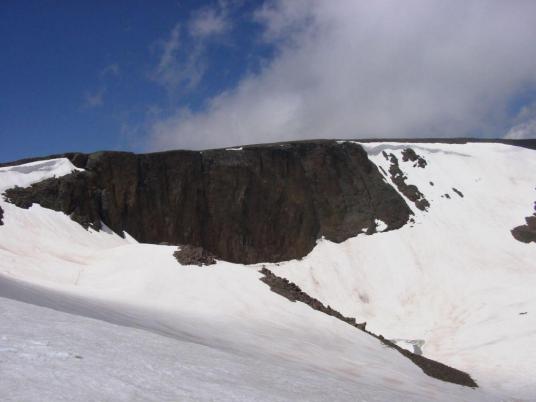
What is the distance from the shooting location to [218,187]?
119 feet

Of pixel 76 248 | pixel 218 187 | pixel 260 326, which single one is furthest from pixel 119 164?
pixel 260 326

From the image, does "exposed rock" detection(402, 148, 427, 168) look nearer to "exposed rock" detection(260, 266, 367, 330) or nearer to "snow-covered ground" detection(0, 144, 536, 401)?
"snow-covered ground" detection(0, 144, 536, 401)

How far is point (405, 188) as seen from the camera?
134 feet

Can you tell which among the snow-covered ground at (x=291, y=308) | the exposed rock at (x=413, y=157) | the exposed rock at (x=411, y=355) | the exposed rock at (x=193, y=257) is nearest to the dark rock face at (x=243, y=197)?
the snow-covered ground at (x=291, y=308)

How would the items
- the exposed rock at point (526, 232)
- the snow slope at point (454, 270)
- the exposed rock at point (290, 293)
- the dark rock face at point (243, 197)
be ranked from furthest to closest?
the exposed rock at point (526, 232) → the dark rock face at point (243, 197) → the snow slope at point (454, 270) → the exposed rock at point (290, 293)

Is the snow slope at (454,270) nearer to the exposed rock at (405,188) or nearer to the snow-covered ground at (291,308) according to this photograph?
the snow-covered ground at (291,308)

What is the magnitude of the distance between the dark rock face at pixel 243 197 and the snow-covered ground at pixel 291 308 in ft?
5.60

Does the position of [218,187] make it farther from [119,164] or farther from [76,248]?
[76,248]

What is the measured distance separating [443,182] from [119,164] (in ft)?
81.1

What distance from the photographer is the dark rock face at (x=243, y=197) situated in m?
30.9

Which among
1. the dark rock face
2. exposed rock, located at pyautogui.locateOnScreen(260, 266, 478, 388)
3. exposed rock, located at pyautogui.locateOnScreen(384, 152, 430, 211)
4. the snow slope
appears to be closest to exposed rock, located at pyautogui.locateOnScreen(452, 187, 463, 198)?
the snow slope

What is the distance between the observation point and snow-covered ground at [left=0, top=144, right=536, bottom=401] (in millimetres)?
6289

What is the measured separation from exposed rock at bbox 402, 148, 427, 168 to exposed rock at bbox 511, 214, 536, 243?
8.74 meters

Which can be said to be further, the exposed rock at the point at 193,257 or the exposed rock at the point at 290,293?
the exposed rock at the point at 193,257
